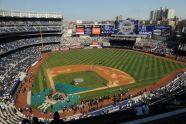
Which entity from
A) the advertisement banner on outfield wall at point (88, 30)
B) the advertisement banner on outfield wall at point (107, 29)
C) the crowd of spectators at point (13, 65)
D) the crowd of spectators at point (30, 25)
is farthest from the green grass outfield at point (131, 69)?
the advertisement banner on outfield wall at point (88, 30)

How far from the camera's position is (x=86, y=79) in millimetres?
44469

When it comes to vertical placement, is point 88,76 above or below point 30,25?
below

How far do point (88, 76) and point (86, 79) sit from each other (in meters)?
2.55

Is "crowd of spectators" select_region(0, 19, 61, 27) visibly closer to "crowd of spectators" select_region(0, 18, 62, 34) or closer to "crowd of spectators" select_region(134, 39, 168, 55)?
"crowd of spectators" select_region(0, 18, 62, 34)

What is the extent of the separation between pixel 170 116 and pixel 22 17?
264 ft

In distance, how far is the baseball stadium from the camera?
15.5 metres

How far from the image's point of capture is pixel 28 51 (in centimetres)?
7006

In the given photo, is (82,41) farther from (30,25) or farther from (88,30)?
(30,25)

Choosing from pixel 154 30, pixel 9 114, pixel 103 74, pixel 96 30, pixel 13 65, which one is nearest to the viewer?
pixel 9 114

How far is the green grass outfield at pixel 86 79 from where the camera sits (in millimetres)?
41062

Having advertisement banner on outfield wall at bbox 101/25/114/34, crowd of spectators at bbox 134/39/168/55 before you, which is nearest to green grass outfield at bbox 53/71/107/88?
crowd of spectators at bbox 134/39/168/55

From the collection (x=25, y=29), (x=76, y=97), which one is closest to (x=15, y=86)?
(x=76, y=97)

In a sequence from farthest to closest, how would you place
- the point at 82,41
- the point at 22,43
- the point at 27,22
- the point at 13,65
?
1. the point at 82,41
2. the point at 27,22
3. the point at 22,43
4. the point at 13,65

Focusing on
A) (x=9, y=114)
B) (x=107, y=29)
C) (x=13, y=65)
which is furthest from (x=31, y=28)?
(x=9, y=114)
